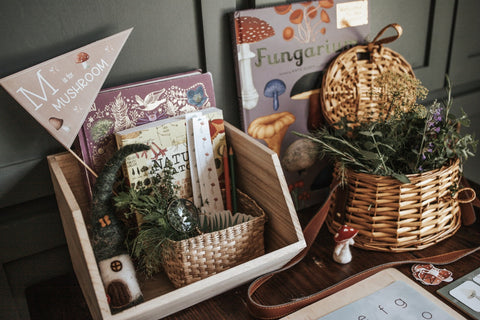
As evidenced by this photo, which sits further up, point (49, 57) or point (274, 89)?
point (49, 57)

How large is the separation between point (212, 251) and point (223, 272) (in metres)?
0.06

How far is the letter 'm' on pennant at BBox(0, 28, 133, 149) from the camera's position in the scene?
0.67 meters

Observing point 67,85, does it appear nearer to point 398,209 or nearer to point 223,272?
point 223,272

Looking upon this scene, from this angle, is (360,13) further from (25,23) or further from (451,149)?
(25,23)

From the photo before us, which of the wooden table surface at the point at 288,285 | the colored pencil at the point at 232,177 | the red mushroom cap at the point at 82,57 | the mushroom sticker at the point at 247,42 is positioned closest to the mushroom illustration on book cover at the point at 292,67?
the mushroom sticker at the point at 247,42

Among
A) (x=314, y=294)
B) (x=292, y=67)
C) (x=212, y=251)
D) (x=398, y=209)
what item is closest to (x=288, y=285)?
(x=314, y=294)

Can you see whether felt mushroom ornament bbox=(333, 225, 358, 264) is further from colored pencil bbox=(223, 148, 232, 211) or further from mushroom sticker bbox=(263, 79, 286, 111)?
mushroom sticker bbox=(263, 79, 286, 111)

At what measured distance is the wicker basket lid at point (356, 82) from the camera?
3.31 feet

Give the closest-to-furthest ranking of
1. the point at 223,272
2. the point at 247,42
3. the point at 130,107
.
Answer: the point at 223,272 → the point at 130,107 → the point at 247,42

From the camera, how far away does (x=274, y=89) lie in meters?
0.95

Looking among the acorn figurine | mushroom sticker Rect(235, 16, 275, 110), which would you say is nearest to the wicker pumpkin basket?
mushroom sticker Rect(235, 16, 275, 110)

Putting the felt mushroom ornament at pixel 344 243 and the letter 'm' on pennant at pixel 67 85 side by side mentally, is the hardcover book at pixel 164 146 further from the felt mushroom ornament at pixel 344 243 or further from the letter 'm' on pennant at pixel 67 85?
the felt mushroom ornament at pixel 344 243

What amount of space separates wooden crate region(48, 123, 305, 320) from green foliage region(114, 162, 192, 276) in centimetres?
7

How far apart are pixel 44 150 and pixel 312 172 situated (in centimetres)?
65
